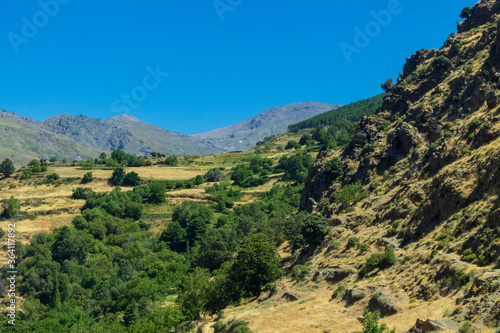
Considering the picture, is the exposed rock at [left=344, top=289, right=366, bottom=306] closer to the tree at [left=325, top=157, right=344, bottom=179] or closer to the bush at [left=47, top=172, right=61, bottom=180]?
the tree at [left=325, top=157, right=344, bottom=179]

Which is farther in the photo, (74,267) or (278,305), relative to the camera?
(74,267)

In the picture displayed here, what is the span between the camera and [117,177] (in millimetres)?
147500

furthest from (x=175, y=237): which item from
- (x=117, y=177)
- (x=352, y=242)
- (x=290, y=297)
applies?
(x=290, y=297)

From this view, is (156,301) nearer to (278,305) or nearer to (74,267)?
(278,305)

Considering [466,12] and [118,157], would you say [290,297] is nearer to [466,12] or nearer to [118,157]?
[466,12]

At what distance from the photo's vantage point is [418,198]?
52562mm

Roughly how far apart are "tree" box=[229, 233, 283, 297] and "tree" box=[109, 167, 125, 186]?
329ft

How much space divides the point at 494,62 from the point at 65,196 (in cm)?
12010

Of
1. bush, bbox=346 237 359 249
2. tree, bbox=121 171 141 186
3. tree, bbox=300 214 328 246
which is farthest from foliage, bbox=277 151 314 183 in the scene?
bush, bbox=346 237 359 249

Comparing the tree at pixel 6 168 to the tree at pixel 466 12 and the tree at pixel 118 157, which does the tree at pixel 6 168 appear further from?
the tree at pixel 466 12

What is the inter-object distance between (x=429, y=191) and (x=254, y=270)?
24.5m

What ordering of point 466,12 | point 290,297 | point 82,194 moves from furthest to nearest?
point 82,194
point 466,12
point 290,297

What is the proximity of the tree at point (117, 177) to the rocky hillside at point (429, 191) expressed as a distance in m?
82.4

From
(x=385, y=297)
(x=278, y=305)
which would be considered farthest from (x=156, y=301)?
(x=385, y=297)
